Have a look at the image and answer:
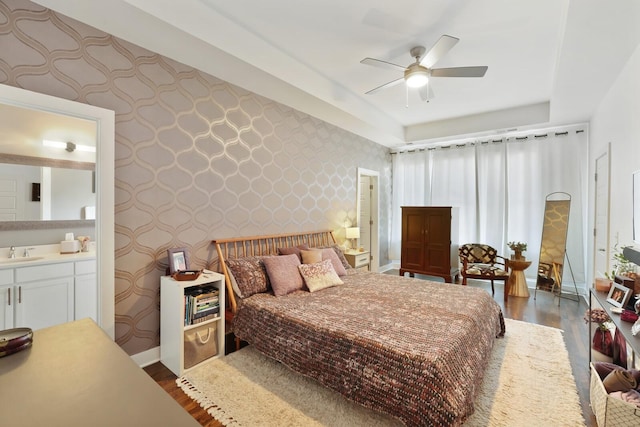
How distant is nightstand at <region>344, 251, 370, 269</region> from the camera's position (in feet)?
15.0

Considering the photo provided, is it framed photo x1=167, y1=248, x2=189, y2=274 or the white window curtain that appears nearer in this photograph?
framed photo x1=167, y1=248, x2=189, y2=274

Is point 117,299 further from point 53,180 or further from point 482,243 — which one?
point 482,243

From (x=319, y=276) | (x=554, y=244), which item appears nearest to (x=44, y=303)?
(x=319, y=276)

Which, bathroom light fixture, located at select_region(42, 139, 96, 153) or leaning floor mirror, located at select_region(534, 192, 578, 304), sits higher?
bathroom light fixture, located at select_region(42, 139, 96, 153)

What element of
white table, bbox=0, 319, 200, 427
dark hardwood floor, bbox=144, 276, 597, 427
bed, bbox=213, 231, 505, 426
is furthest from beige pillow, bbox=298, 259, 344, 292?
white table, bbox=0, 319, 200, 427

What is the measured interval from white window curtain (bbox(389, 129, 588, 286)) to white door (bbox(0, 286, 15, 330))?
592cm

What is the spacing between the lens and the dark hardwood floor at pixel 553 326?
1972 millimetres

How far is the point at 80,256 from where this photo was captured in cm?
217

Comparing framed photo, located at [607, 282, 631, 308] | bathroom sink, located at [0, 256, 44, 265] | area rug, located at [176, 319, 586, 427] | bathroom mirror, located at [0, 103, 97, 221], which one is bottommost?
area rug, located at [176, 319, 586, 427]

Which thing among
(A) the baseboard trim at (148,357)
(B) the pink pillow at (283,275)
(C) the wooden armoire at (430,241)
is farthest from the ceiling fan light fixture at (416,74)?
(A) the baseboard trim at (148,357)

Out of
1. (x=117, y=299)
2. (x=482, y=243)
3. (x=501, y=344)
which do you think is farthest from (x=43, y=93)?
(x=482, y=243)

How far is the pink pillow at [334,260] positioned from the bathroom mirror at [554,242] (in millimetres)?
3286

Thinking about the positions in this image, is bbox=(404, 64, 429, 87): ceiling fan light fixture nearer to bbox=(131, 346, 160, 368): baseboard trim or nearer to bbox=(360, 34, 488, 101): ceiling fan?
bbox=(360, 34, 488, 101): ceiling fan

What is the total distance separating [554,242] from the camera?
4551mm
